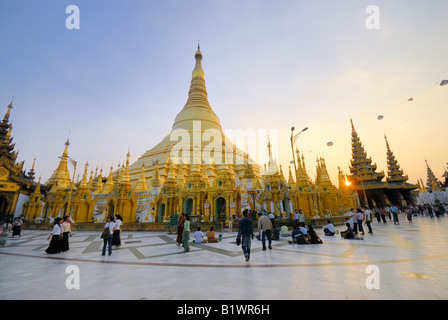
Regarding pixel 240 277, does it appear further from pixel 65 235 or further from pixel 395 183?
pixel 395 183

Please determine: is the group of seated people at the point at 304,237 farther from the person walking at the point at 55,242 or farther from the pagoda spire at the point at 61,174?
the pagoda spire at the point at 61,174

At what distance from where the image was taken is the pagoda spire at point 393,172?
156ft

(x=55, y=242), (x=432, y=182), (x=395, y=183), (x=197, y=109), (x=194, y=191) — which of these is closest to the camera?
(x=55, y=242)

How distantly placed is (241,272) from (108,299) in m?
2.90

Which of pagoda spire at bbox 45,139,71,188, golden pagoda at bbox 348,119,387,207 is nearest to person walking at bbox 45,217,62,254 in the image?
pagoda spire at bbox 45,139,71,188

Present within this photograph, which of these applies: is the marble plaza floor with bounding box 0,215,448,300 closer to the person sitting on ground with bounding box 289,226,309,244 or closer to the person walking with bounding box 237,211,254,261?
the person walking with bounding box 237,211,254,261

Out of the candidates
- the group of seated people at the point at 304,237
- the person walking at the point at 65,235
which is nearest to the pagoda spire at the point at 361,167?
the group of seated people at the point at 304,237

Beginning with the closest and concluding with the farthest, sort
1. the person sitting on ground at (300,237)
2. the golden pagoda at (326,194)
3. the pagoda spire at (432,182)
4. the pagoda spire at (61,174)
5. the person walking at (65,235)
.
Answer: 1. the person walking at (65,235)
2. the person sitting on ground at (300,237)
3. the golden pagoda at (326,194)
4. the pagoda spire at (61,174)
5. the pagoda spire at (432,182)

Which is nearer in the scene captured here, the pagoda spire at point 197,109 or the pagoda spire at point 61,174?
the pagoda spire at point 61,174

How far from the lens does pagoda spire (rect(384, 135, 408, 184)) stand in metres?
47.6

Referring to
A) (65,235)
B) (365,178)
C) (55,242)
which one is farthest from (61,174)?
(365,178)

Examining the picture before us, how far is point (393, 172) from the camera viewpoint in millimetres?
49375

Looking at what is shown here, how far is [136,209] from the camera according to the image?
87.8 feet

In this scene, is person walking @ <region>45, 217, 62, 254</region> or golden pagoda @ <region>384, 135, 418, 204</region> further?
golden pagoda @ <region>384, 135, 418, 204</region>
